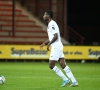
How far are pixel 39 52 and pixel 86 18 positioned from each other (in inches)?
366

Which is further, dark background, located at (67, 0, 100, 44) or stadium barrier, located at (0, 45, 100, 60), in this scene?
dark background, located at (67, 0, 100, 44)

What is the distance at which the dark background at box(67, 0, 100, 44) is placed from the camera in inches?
1309

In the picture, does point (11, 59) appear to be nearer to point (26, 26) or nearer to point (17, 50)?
point (17, 50)

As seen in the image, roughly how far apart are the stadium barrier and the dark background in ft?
25.5

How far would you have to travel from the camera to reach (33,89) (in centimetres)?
1131

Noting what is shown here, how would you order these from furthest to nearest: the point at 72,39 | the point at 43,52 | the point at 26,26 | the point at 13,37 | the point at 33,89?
the point at 72,39 → the point at 26,26 → the point at 13,37 → the point at 43,52 → the point at 33,89

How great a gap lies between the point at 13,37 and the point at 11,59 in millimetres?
2446

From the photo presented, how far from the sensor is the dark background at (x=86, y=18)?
109 ft

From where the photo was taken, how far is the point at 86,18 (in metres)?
33.4

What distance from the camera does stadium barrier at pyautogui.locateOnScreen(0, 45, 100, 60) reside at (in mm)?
24969

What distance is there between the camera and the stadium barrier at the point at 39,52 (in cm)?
2497

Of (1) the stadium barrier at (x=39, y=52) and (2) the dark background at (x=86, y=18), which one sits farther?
(2) the dark background at (x=86, y=18)

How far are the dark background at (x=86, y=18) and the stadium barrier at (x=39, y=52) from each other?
7.77 meters

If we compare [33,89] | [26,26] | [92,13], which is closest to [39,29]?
[26,26]
